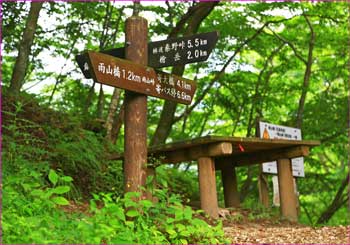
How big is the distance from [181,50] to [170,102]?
474 centimetres

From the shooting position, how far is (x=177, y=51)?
5.38 meters

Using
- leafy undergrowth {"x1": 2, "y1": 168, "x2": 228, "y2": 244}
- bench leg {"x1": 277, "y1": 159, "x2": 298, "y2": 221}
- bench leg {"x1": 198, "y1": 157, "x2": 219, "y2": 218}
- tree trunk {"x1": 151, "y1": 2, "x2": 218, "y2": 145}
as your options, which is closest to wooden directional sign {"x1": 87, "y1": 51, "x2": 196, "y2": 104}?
leafy undergrowth {"x1": 2, "y1": 168, "x2": 228, "y2": 244}

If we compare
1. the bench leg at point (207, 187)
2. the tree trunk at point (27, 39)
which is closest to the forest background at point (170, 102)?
the tree trunk at point (27, 39)

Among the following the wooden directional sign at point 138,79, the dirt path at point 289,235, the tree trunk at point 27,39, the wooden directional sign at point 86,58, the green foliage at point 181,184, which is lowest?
the dirt path at point 289,235

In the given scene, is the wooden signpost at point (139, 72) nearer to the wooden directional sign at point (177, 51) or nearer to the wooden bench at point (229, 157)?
the wooden directional sign at point (177, 51)

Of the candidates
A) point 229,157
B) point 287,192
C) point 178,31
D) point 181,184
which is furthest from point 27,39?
point 287,192

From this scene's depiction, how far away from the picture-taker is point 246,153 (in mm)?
8922

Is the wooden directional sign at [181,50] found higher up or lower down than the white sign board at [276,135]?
higher up

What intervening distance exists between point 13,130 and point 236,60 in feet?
22.2

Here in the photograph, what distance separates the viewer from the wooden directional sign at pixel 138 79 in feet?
16.0

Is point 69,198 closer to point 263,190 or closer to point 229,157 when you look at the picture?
point 229,157

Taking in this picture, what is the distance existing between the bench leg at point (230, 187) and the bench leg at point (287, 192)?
1057mm

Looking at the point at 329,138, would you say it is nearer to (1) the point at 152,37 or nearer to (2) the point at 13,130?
(1) the point at 152,37

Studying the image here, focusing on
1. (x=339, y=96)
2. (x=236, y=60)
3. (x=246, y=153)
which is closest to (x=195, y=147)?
(x=246, y=153)
